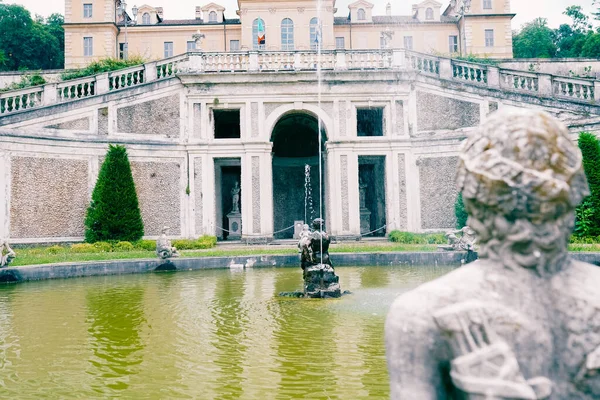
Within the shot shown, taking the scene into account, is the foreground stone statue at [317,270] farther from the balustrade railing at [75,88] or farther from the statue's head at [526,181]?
the balustrade railing at [75,88]

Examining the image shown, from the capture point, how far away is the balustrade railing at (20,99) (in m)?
19.6

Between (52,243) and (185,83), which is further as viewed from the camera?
(185,83)

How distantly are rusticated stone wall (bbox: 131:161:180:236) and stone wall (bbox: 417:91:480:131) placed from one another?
11.1 m

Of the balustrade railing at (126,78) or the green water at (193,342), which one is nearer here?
the green water at (193,342)

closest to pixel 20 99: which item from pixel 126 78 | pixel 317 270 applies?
pixel 126 78

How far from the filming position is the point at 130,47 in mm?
46531

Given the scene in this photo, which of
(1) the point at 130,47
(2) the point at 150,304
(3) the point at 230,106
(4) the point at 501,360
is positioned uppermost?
(1) the point at 130,47

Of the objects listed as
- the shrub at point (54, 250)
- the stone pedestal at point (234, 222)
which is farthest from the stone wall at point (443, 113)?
the shrub at point (54, 250)

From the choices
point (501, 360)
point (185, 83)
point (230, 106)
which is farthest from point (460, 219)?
point (501, 360)

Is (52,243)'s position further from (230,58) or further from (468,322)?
(468,322)

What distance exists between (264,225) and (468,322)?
2135 centimetres

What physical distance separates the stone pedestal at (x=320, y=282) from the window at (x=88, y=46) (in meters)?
42.2

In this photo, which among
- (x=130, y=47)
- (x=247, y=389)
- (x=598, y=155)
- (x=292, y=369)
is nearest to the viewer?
(x=247, y=389)

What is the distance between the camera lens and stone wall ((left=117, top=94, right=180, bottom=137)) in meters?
22.0
